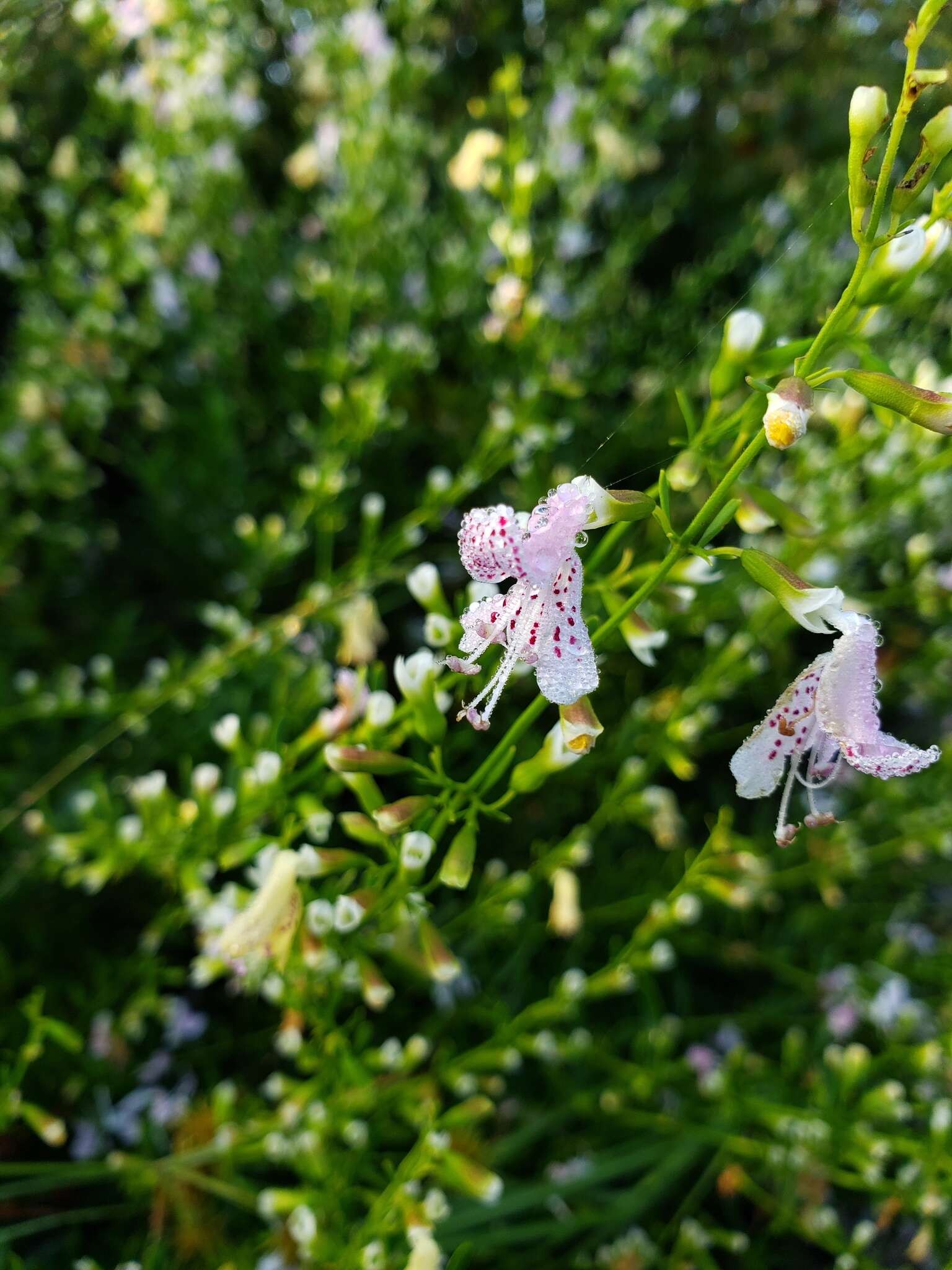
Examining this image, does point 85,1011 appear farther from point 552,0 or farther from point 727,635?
point 552,0

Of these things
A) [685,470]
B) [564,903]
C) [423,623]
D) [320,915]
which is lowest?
[564,903]

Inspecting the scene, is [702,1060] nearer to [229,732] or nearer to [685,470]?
[229,732]

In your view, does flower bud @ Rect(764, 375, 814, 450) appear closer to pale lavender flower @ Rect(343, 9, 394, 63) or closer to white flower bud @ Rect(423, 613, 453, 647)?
white flower bud @ Rect(423, 613, 453, 647)

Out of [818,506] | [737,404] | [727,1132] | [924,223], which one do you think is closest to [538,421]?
[818,506]

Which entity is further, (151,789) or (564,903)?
(564,903)

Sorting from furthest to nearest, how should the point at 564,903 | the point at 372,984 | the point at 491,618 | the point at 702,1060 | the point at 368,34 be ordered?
1. the point at 368,34
2. the point at 702,1060
3. the point at 564,903
4. the point at 372,984
5. the point at 491,618

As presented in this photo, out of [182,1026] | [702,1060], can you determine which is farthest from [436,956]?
[702,1060]
